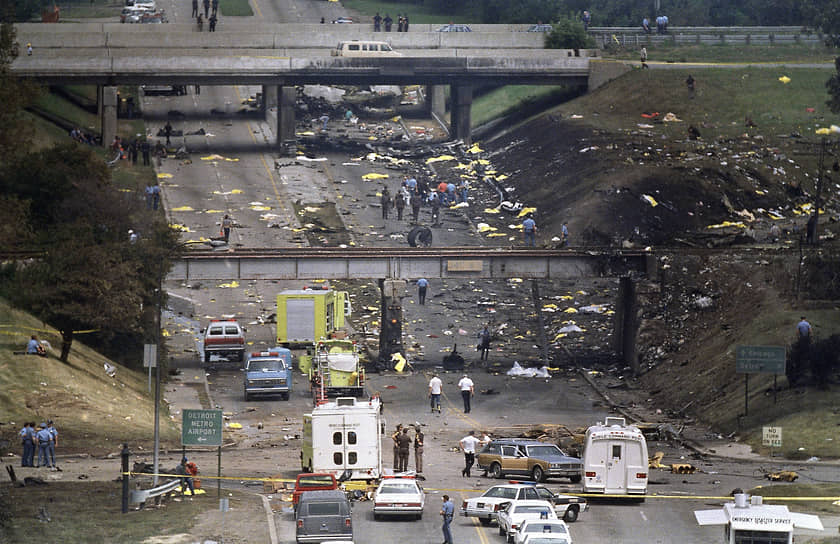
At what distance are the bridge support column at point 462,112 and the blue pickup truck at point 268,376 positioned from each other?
4392cm

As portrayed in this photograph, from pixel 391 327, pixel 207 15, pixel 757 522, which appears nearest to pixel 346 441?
pixel 757 522

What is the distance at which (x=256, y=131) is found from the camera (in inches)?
4001

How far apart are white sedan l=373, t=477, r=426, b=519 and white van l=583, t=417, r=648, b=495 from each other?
190 inches

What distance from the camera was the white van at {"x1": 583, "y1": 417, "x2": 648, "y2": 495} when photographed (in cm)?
3797

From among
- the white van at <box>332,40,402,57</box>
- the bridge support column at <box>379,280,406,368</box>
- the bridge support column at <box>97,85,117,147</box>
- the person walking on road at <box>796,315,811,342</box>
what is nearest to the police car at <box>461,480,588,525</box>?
the person walking on road at <box>796,315,811,342</box>

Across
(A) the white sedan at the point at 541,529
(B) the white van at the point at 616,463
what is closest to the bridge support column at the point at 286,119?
(B) the white van at the point at 616,463

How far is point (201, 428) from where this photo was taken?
3828 cm

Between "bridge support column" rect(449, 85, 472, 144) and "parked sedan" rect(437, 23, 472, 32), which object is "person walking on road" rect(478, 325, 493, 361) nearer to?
"bridge support column" rect(449, 85, 472, 144)

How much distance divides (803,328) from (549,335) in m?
17.2

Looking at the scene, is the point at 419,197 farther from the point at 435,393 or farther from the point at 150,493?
the point at 150,493

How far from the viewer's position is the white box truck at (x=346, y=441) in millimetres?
39812

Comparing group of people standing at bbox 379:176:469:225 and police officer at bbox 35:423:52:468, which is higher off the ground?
group of people standing at bbox 379:176:469:225

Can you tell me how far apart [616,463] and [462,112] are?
62986mm

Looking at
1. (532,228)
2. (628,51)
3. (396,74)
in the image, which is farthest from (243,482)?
(628,51)
